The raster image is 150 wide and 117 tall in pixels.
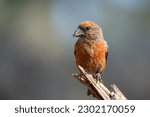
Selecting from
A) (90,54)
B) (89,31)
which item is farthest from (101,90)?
(89,31)

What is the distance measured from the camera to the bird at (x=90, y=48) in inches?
567

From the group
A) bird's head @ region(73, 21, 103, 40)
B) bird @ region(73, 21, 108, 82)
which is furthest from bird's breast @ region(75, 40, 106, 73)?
bird's head @ region(73, 21, 103, 40)

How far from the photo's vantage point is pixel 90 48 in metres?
14.5

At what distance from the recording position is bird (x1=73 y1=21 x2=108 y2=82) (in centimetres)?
1441

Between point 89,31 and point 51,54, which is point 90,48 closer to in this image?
point 89,31

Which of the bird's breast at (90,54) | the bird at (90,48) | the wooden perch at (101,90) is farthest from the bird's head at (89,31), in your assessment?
the wooden perch at (101,90)

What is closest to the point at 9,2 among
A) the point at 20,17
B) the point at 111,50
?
the point at 20,17

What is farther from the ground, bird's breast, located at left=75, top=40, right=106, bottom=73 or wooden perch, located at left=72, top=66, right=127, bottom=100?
bird's breast, located at left=75, top=40, right=106, bottom=73

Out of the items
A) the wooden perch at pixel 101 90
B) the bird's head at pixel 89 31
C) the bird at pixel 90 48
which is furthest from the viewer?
the bird at pixel 90 48

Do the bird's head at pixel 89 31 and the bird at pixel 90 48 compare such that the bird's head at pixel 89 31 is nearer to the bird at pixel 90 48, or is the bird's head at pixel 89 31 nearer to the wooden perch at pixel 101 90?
the bird at pixel 90 48

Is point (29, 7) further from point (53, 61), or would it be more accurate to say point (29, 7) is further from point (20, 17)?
point (53, 61)

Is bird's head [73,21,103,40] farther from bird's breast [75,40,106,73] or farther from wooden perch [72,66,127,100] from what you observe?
wooden perch [72,66,127,100]

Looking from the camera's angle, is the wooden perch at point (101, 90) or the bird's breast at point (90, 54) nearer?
the wooden perch at point (101, 90)

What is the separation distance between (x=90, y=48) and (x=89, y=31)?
0.86 feet
